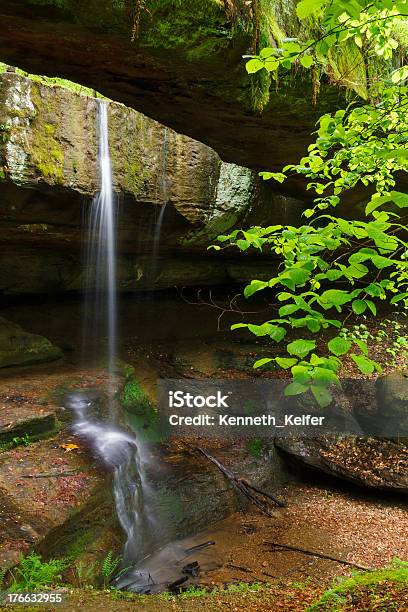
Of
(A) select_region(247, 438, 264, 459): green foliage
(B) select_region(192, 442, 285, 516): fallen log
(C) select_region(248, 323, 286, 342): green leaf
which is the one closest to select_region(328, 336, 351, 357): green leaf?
(C) select_region(248, 323, 286, 342): green leaf

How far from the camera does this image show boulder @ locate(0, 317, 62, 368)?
27.4 ft

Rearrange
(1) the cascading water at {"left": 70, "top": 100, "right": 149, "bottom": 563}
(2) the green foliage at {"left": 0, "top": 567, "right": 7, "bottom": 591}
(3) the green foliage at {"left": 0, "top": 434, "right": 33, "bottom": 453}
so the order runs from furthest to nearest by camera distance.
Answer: (3) the green foliage at {"left": 0, "top": 434, "right": 33, "bottom": 453} < (1) the cascading water at {"left": 70, "top": 100, "right": 149, "bottom": 563} < (2) the green foliage at {"left": 0, "top": 567, "right": 7, "bottom": 591}

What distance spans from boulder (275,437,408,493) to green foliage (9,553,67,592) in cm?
471

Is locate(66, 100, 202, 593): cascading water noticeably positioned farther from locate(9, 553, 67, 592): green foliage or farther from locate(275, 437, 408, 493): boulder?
locate(275, 437, 408, 493): boulder

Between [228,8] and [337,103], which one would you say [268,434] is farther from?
[228,8]

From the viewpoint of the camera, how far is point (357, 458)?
7262 millimetres

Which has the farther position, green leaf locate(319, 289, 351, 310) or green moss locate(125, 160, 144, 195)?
green moss locate(125, 160, 144, 195)

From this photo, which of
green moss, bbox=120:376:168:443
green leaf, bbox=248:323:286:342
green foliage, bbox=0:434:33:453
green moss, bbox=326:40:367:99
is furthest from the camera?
green moss, bbox=120:376:168:443

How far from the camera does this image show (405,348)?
983 cm

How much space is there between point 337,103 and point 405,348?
22.2 ft

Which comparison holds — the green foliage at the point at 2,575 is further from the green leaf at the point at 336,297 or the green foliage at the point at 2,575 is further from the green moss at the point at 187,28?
the green moss at the point at 187,28

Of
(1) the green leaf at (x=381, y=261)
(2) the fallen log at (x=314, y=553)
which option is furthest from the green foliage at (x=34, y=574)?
(1) the green leaf at (x=381, y=261)

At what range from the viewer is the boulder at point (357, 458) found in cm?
690

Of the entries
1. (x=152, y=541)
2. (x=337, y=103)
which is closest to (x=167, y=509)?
(x=152, y=541)
